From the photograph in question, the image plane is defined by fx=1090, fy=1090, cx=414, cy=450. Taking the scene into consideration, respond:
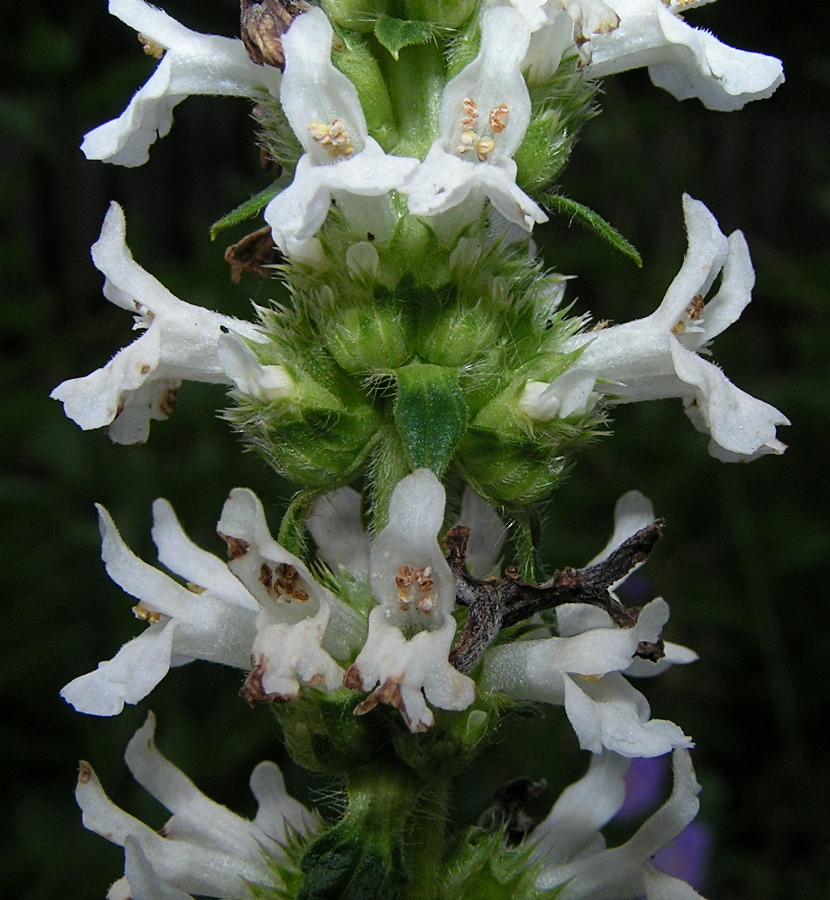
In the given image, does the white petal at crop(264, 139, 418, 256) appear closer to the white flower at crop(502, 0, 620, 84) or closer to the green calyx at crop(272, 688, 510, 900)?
the white flower at crop(502, 0, 620, 84)

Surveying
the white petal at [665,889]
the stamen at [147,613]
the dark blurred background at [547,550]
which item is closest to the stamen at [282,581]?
the stamen at [147,613]

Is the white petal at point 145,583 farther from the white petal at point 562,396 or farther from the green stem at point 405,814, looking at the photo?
the white petal at point 562,396

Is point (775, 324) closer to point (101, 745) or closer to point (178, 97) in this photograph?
point (101, 745)

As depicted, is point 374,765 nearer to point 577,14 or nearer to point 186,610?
point 186,610

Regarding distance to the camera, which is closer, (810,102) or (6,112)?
(6,112)

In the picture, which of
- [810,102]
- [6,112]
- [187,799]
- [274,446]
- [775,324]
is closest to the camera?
[274,446]

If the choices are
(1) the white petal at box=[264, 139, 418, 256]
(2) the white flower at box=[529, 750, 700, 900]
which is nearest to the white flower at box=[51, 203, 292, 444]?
(1) the white petal at box=[264, 139, 418, 256]

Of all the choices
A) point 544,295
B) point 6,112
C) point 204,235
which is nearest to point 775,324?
point 204,235
